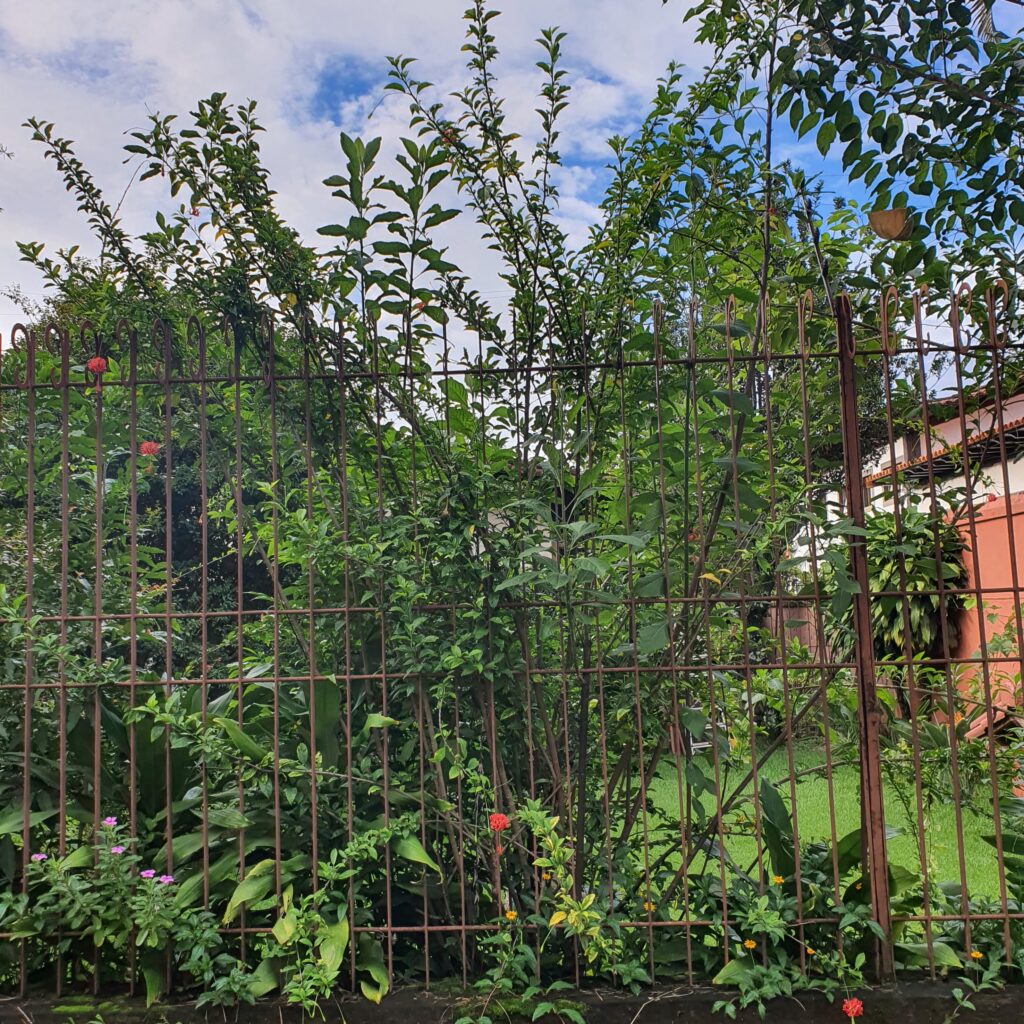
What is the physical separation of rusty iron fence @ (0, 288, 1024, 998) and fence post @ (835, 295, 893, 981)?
0.01 meters

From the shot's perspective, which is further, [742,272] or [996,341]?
[742,272]

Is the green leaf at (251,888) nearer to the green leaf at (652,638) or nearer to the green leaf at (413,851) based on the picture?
the green leaf at (413,851)

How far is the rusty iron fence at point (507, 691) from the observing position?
299 centimetres

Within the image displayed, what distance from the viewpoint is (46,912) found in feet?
9.88

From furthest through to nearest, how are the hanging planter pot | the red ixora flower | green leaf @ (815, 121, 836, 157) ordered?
green leaf @ (815, 121, 836, 157)
the hanging planter pot
the red ixora flower

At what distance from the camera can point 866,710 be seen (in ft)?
10.2

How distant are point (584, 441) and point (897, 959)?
2.08m

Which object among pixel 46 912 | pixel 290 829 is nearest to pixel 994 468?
pixel 290 829

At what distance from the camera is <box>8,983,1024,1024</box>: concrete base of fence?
2896 millimetres

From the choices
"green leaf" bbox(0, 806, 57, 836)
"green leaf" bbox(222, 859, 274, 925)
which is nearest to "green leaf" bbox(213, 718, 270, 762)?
"green leaf" bbox(222, 859, 274, 925)

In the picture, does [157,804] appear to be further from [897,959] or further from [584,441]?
[897,959]

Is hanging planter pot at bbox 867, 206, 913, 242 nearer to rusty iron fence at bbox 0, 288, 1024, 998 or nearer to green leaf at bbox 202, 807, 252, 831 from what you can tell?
rusty iron fence at bbox 0, 288, 1024, 998

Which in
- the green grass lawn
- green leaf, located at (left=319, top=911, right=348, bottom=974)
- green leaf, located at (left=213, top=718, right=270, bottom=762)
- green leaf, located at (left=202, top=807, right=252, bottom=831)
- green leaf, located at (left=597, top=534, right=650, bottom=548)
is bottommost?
the green grass lawn

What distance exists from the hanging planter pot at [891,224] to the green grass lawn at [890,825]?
2.42m
